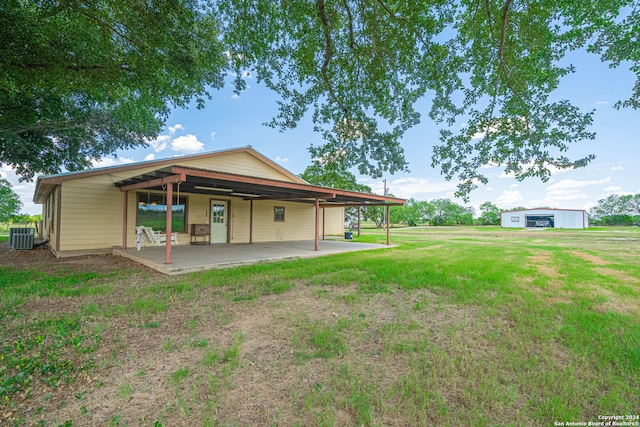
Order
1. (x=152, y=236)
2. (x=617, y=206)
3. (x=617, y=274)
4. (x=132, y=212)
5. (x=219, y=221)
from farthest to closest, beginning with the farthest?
1. (x=617, y=206)
2. (x=219, y=221)
3. (x=152, y=236)
4. (x=132, y=212)
5. (x=617, y=274)

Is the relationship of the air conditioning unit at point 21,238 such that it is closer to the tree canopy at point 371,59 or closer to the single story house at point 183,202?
the single story house at point 183,202

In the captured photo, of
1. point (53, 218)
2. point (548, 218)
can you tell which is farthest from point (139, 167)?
point (548, 218)

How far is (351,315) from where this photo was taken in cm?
384

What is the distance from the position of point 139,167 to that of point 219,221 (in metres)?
3.59

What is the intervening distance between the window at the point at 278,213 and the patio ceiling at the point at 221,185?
1.44m

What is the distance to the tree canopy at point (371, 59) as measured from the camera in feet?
15.9

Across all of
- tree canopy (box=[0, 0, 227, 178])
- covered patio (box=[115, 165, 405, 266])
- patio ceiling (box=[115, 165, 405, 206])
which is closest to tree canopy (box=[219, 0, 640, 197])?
tree canopy (box=[0, 0, 227, 178])

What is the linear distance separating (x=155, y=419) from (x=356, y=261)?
257 inches

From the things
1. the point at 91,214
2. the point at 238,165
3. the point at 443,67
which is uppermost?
the point at 443,67

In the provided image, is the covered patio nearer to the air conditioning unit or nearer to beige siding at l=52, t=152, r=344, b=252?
beige siding at l=52, t=152, r=344, b=252

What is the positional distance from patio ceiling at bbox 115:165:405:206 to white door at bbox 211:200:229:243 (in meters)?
0.67

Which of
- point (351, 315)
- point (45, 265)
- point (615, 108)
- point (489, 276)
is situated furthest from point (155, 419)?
point (45, 265)

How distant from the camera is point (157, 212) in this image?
34.0ft

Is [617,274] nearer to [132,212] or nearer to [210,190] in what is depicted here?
[210,190]
